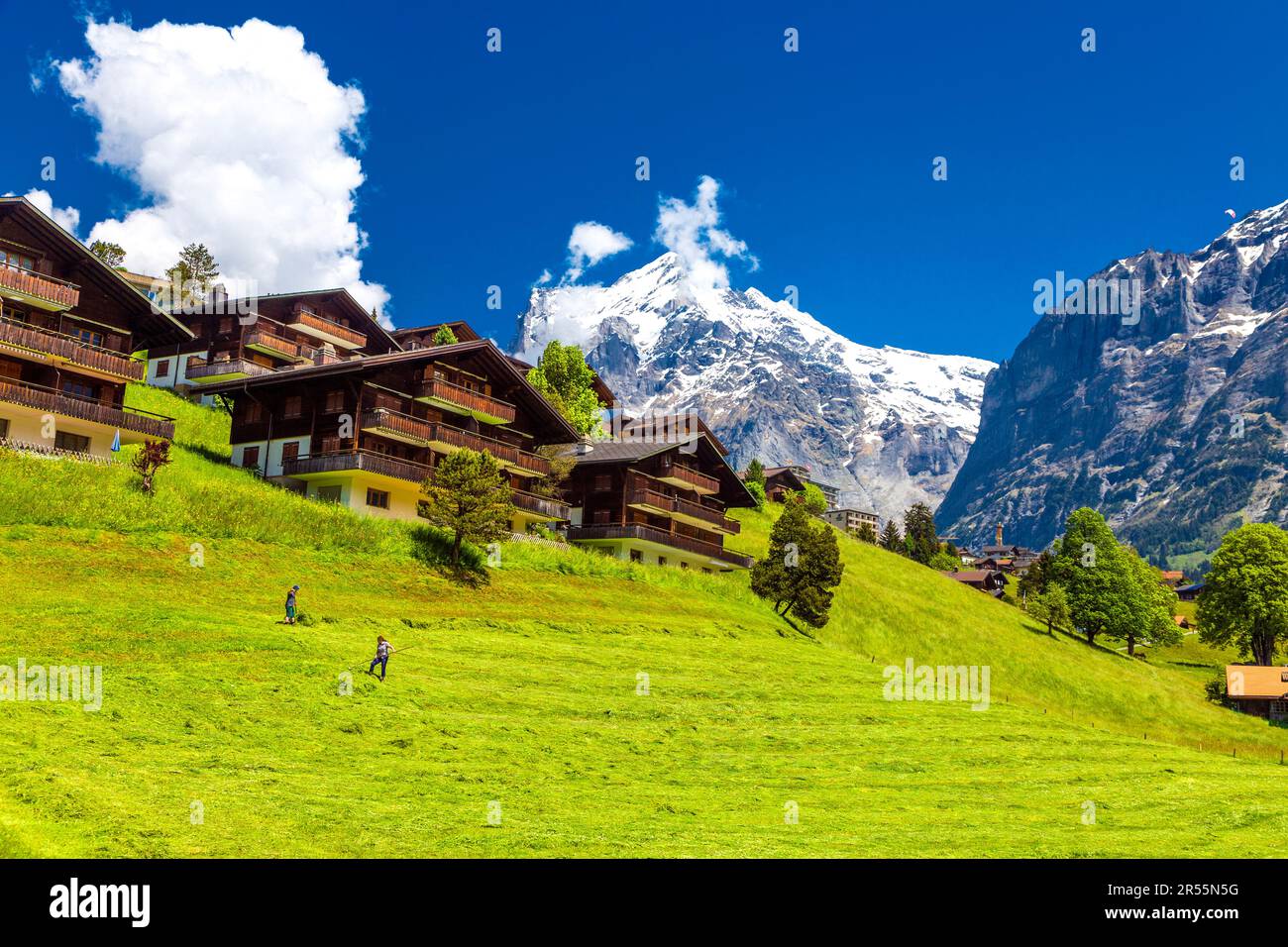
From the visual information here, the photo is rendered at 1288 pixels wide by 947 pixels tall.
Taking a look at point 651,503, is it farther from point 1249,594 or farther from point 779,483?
point 779,483

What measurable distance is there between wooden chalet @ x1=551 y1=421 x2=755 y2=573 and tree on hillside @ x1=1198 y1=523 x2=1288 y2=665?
147 feet

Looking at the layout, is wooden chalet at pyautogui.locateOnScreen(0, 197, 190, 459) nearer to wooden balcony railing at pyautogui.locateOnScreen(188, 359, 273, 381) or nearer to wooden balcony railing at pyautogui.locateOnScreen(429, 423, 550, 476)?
wooden balcony railing at pyautogui.locateOnScreen(429, 423, 550, 476)

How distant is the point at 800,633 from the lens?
199 feet

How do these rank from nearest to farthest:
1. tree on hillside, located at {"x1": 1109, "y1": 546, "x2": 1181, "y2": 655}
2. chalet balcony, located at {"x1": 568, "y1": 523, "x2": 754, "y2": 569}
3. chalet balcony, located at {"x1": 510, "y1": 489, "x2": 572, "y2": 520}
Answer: chalet balcony, located at {"x1": 510, "y1": 489, "x2": 572, "y2": 520}
chalet balcony, located at {"x1": 568, "y1": 523, "x2": 754, "y2": 569}
tree on hillside, located at {"x1": 1109, "y1": 546, "x2": 1181, "y2": 655}

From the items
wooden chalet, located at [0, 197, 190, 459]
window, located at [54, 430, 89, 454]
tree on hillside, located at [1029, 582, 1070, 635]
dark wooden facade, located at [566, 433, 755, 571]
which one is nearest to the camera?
wooden chalet, located at [0, 197, 190, 459]

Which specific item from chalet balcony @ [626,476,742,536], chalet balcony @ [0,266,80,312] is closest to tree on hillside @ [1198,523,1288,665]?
chalet balcony @ [626,476,742,536]

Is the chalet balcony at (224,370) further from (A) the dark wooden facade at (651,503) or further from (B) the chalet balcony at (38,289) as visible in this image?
(A) the dark wooden facade at (651,503)

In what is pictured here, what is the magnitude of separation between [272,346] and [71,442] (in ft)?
90.2

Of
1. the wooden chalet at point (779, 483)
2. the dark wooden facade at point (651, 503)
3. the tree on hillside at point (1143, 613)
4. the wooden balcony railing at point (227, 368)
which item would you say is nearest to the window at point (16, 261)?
the wooden balcony railing at point (227, 368)

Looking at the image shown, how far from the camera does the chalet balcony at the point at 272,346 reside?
80312 millimetres

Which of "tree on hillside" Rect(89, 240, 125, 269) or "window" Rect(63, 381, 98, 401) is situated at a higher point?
"tree on hillside" Rect(89, 240, 125, 269)

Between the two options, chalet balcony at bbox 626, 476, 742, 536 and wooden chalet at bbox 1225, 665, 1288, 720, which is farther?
wooden chalet at bbox 1225, 665, 1288, 720

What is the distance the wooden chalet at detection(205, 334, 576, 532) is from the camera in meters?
59.2
